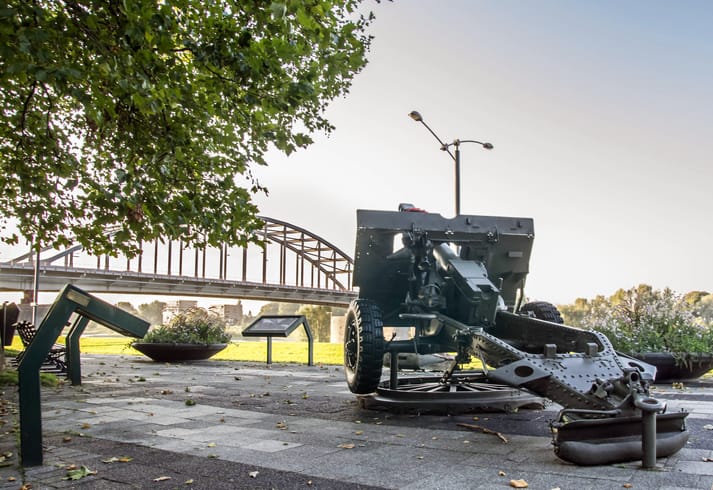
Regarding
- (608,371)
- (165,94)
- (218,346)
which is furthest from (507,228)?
(218,346)

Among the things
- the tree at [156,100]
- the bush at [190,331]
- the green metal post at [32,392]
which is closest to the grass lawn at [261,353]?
the bush at [190,331]

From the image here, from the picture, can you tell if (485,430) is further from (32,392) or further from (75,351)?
(75,351)

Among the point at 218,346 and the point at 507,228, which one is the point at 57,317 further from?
the point at 218,346

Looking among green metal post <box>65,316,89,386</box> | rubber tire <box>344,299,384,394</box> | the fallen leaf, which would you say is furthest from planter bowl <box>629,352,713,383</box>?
green metal post <box>65,316,89,386</box>

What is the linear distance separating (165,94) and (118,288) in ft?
157

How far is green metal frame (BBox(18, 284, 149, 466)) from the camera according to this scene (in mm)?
3684

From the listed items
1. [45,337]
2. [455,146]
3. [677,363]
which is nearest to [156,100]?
[45,337]

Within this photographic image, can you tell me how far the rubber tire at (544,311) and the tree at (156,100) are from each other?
322 centimetres

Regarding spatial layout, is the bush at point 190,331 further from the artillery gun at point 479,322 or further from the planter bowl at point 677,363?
the planter bowl at point 677,363

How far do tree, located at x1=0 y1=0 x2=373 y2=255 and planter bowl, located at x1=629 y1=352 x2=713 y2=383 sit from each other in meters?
5.34

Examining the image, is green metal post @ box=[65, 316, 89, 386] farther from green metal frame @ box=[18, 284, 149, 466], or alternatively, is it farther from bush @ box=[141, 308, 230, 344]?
bush @ box=[141, 308, 230, 344]

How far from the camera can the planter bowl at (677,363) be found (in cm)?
778

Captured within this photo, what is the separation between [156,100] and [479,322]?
11.4ft

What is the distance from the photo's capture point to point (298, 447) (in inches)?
165
